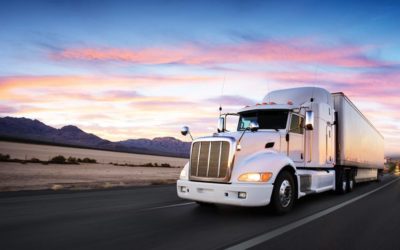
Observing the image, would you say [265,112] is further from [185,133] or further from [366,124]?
Result: [366,124]

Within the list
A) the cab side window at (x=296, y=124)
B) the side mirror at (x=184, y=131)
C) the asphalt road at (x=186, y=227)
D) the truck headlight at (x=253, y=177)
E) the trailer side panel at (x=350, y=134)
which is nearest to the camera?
the asphalt road at (x=186, y=227)

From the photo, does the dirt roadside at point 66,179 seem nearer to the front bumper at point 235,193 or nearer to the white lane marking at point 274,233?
the front bumper at point 235,193

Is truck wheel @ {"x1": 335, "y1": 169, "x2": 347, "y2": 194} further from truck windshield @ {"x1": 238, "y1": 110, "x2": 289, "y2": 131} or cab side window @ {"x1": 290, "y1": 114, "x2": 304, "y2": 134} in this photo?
truck windshield @ {"x1": 238, "y1": 110, "x2": 289, "y2": 131}

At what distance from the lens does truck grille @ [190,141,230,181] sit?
26.5 feet

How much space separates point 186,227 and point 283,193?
279 cm

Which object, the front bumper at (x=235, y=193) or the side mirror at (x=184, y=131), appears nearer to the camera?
the front bumper at (x=235, y=193)

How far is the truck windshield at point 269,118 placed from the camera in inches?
382

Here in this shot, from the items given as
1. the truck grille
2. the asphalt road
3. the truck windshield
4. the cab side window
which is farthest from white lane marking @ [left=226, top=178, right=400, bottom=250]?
the truck windshield

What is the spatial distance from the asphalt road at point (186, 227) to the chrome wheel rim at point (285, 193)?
0.34 meters

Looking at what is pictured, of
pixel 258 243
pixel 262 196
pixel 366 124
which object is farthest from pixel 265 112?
pixel 366 124

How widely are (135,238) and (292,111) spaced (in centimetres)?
588

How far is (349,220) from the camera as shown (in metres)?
7.89

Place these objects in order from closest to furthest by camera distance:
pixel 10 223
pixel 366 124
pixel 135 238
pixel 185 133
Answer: pixel 135 238, pixel 10 223, pixel 185 133, pixel 366 124

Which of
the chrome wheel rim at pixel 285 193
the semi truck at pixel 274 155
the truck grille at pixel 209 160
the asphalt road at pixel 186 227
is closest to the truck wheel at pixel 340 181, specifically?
the semi truck at pixel 274 155
